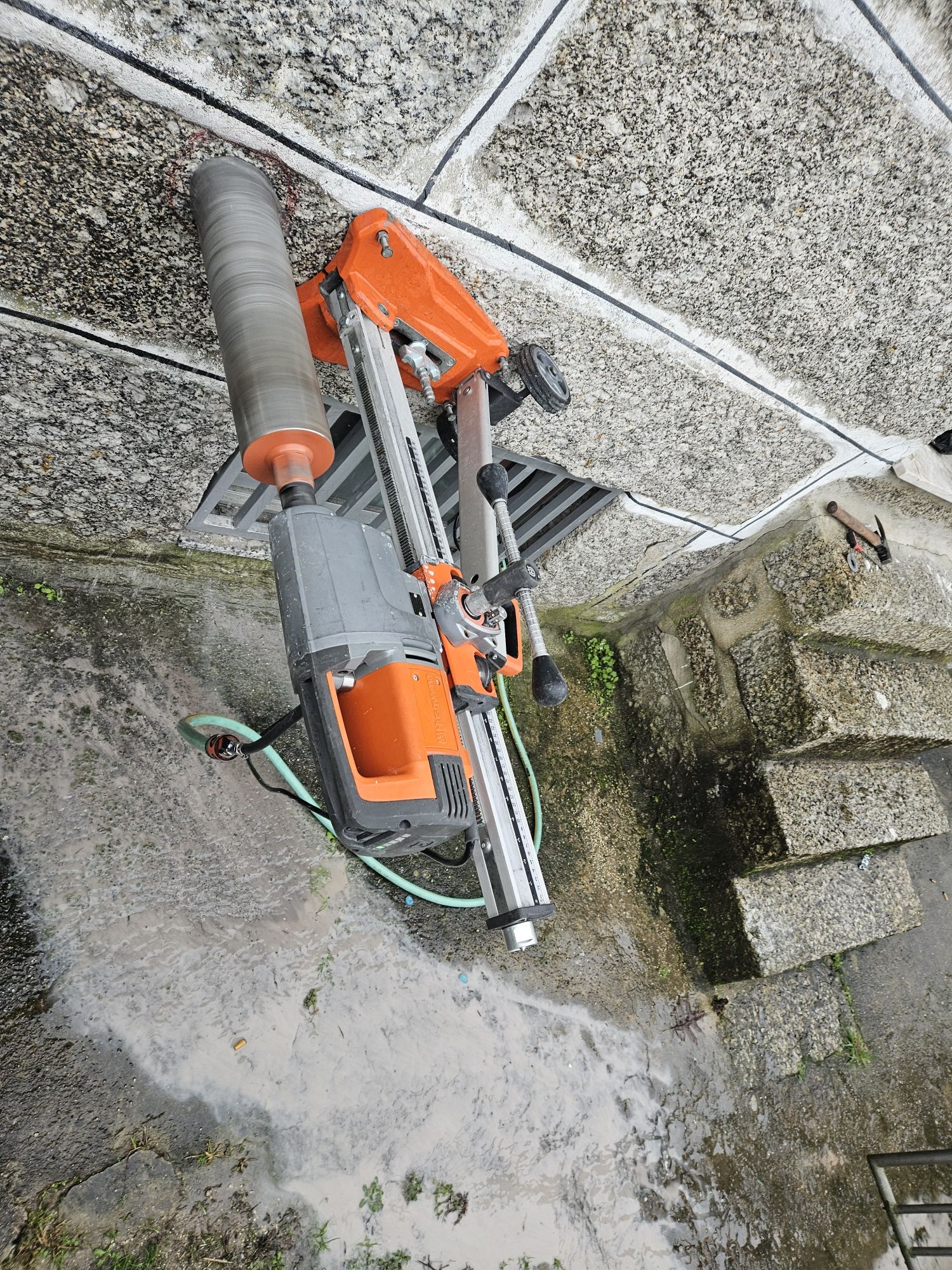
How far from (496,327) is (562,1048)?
1800 mm

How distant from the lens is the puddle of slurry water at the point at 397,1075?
4.69ft

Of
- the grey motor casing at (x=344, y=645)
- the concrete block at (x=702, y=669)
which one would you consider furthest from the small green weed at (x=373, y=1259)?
the concrete block at (x=702, y=669)

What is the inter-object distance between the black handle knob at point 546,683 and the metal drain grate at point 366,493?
77 centimetres

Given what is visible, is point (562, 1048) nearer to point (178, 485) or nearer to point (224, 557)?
point (224, 557)

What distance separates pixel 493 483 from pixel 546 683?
1.16 ft

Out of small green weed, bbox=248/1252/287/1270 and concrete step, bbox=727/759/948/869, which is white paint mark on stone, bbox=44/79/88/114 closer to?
small green weed, bbox=248/1252/287/1270

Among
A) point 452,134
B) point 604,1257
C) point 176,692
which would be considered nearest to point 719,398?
point 452,134

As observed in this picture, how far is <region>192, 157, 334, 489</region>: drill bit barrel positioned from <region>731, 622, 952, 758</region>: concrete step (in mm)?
1677

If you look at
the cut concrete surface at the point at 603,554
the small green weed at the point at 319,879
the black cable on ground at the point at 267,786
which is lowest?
the small green weed at the point at 319,879

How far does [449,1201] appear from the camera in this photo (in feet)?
5.16

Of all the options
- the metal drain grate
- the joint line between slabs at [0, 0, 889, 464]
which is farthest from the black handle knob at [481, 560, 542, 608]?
the metal drain grate

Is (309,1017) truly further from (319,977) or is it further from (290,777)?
(290,777)

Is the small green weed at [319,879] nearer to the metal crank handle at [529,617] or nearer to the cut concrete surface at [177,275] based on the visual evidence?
the metal crank handle at [529,617]

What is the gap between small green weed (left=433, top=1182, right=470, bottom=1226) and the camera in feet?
5.11
